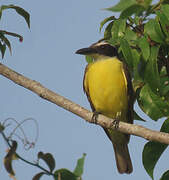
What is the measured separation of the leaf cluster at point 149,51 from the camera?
3254mm

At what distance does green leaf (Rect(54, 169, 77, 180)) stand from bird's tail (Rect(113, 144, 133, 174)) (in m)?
4.19

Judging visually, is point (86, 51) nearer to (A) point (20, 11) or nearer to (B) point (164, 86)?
(A) point (20, 11)

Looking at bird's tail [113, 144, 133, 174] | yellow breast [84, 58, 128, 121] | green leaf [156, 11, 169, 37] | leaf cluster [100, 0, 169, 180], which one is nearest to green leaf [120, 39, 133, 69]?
leaf cluster [100, 0, 169, 180]

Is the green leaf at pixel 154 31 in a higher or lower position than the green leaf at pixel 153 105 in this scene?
higher

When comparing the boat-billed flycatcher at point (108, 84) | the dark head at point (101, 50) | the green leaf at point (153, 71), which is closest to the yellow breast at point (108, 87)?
the boat-billed flycatcher at point (108, 84)

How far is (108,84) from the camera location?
5.14m

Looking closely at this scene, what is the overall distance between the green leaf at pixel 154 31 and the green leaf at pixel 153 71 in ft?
0.27

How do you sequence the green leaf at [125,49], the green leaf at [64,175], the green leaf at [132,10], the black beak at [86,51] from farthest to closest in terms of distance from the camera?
the black beak at [86,51], the green leaf at [132,10], the green leaf at [125,49], the green leaf at [64,175]

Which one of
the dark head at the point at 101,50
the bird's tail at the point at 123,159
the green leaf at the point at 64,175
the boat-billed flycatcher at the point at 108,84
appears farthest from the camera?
the bird's tail at the point at 123,159

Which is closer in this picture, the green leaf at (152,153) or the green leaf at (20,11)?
the green leaf at (152,153)

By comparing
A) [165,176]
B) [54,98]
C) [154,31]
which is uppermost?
[154,31]

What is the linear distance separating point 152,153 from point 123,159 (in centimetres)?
260

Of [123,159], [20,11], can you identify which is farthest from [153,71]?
[123,159]

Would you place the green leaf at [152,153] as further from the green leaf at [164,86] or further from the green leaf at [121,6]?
Result: the green leaf at [121,6]
